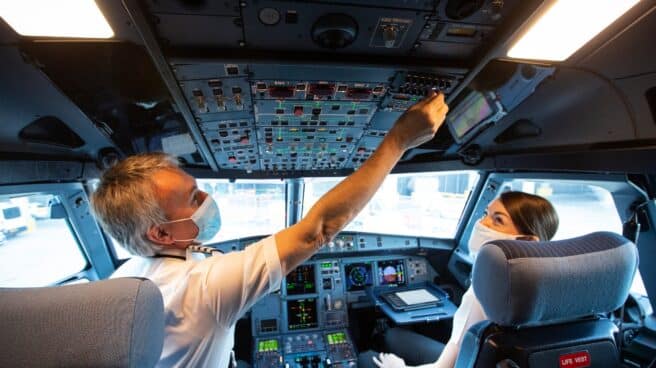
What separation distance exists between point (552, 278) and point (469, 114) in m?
1.20

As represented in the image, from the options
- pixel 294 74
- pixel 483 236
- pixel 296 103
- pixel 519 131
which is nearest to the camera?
pixel 294 74

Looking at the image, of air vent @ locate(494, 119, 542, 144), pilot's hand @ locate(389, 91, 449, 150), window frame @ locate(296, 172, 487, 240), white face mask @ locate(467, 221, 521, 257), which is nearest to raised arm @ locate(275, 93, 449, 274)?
pilot's hand @ locate(389, 91, 449, 150)

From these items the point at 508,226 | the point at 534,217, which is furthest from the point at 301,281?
the point at 534,217

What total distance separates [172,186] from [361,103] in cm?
114

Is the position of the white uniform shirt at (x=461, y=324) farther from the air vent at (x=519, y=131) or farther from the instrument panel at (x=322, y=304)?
the instrument panel at (x=322, y=304)

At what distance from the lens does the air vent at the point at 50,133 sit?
1.63 metres

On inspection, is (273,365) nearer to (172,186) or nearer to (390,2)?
(172,186)

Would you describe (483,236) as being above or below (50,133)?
below

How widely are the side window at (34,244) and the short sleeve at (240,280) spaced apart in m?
1.67

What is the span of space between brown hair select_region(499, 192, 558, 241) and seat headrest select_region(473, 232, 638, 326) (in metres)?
0.67

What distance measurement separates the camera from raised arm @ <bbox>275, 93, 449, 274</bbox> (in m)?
1.06

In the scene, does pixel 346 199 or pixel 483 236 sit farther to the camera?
pixel 483 236

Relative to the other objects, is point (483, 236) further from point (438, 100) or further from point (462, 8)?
point (462, 8)

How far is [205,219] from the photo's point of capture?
1.47m
